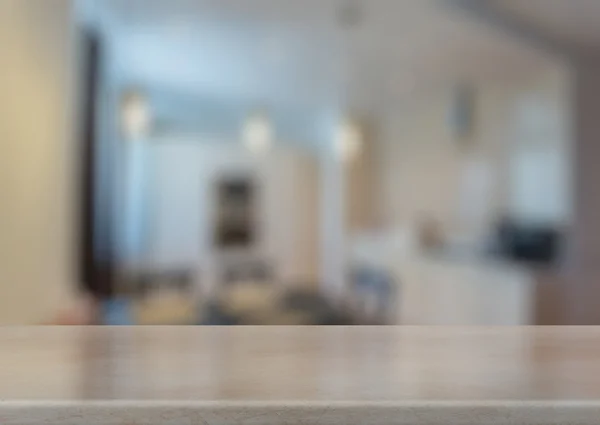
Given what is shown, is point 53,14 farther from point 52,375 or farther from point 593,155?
point 593,155

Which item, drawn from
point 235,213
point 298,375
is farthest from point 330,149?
point 298,375

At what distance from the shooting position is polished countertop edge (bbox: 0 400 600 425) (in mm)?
468

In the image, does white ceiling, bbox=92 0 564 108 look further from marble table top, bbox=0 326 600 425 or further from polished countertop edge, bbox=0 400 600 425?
polished countertop edge, bbox=0 400 600 425

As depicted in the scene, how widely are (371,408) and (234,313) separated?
297 centimetres

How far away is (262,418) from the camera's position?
0.47 m

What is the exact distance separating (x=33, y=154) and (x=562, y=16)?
2897 mm

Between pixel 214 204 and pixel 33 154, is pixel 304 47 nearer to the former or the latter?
pixel 33 154

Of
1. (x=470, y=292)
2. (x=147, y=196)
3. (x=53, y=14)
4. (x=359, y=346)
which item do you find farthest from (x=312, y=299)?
(x=147, y=196)

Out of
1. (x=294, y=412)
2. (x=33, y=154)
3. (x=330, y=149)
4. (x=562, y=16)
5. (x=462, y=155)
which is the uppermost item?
(x=562, y=16)

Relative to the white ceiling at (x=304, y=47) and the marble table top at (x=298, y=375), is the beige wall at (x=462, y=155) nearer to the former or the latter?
the white ceiling at (x=304, y=47)

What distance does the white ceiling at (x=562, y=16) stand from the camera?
310cm

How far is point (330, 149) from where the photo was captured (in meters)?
7.71

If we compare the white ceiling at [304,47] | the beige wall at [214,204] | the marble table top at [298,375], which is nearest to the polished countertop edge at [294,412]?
the marble table top at [298,375]

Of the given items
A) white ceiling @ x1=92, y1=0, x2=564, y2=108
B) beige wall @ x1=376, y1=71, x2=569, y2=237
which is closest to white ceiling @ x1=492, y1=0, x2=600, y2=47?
white ceiling @ x1=92, y1=0, x2=564, y2=108
